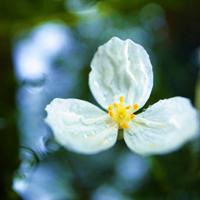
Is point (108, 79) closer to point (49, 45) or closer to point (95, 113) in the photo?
point (95, 113)

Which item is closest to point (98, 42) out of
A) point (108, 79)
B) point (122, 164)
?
point (122, 164)

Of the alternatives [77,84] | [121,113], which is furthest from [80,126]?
[77,84]

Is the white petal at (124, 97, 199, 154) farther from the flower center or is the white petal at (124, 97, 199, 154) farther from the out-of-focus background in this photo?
the out-of-focus background

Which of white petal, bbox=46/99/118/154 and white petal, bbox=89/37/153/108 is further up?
white petal, bbox=89/37/153/108

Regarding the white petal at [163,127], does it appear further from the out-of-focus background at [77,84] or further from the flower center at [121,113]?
the out-of-focus background at [77,84]

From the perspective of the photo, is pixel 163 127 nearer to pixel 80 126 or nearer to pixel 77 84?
pixel 80 126

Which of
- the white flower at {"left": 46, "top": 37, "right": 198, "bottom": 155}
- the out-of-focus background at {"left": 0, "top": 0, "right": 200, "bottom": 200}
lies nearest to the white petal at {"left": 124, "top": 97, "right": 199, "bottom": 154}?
the white flower at {"left": 46, "top": 37, "right": 198, "bottom": 155}

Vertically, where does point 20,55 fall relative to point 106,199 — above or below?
above
